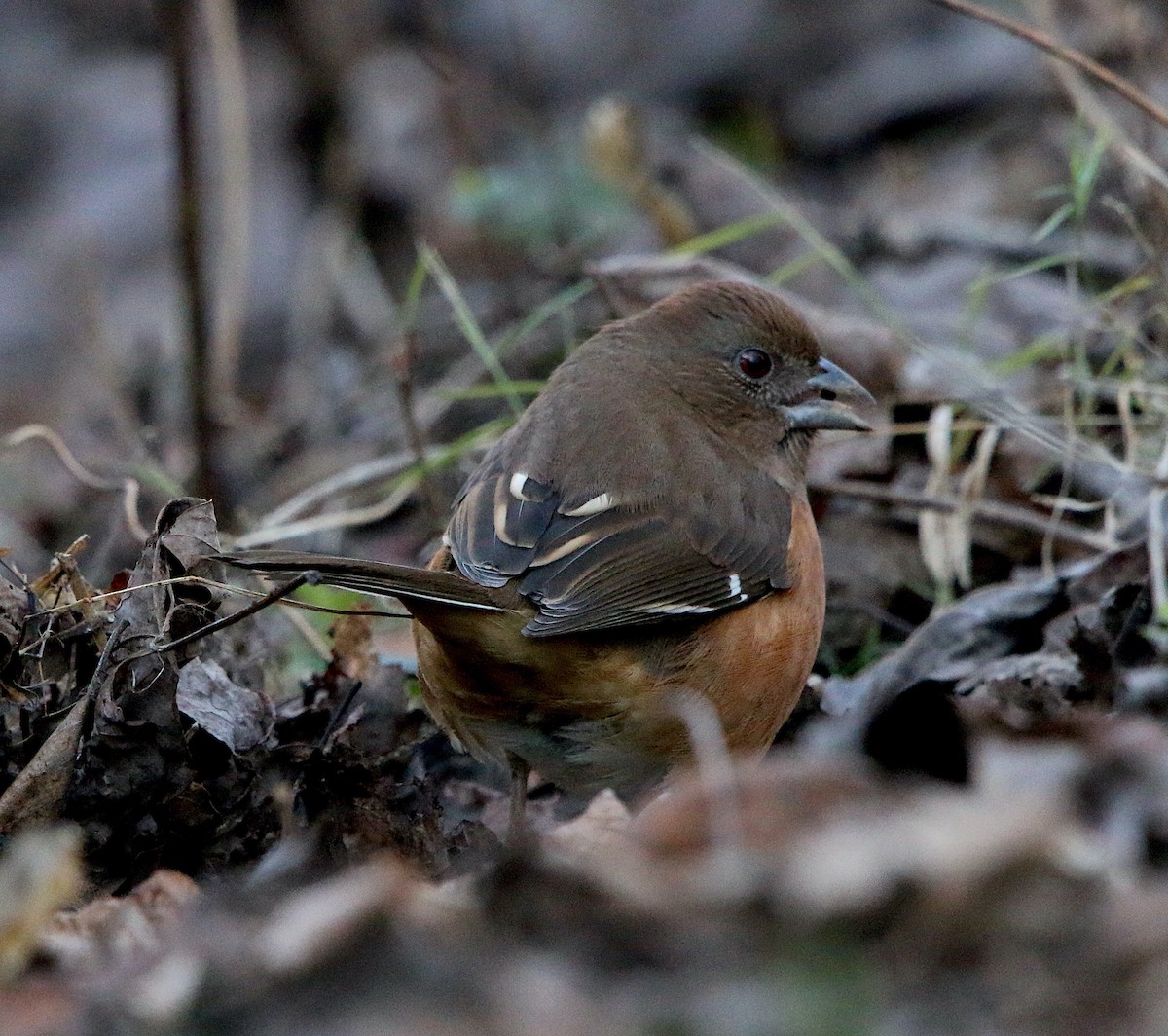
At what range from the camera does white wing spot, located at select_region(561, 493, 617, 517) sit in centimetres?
343

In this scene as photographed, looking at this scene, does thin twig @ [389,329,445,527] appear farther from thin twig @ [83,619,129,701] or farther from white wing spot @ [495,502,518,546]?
thin twig @ [83,619,129,701]

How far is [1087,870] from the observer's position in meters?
1.76

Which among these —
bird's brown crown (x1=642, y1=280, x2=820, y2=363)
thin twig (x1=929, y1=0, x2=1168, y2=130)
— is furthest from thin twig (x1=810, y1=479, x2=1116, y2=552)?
thin twig (x1=929, y1=0, x2=1168, y2=130)

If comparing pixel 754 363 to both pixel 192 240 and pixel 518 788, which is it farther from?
pixel 192 240

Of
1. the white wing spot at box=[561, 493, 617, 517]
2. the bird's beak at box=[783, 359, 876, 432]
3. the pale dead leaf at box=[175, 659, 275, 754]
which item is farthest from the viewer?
the bird's beak at box=[783, 359, 876, 432]

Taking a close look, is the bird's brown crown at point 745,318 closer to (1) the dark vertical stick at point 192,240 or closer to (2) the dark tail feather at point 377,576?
(2) the dark tail feather at point 377,576

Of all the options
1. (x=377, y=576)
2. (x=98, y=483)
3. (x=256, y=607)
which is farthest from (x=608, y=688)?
(x=98, y=483)

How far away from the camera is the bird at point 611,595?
125 inches

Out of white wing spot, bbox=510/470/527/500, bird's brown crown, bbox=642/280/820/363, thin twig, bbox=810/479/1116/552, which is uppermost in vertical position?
white wing spot, bbox=510/470/527/500

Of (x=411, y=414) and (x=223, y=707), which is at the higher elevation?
(x=223, y=707)

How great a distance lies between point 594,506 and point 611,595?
10.5 inches

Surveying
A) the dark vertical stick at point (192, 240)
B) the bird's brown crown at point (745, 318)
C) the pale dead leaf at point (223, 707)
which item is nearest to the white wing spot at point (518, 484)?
the pale dead leaf at point (223, 707)

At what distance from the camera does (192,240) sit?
195 inches

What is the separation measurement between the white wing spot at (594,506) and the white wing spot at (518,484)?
11 centimetres
